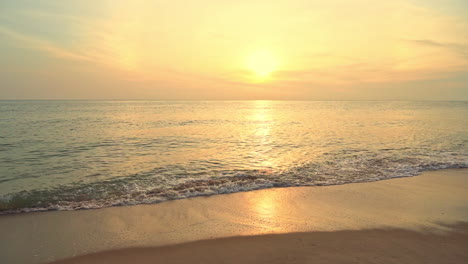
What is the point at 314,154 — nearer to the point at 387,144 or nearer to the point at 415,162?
the point at 415,162

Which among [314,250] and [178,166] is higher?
[314,250]

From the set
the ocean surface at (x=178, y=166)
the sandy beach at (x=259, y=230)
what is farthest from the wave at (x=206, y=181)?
the sandy beach at (x=259, y=230)

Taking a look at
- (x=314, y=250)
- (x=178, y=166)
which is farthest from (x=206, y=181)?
(x=314, y=250)

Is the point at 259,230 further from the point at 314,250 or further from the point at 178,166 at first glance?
the point at 178,166

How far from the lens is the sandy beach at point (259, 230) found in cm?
598

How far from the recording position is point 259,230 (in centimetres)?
721

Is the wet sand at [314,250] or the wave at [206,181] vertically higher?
the wet sand at [314,250]

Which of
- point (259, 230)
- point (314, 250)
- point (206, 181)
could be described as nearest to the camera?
point (314, 250)

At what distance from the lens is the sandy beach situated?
19.6ft

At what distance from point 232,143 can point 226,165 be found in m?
8.33

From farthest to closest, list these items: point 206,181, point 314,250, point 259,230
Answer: point 206,181 → point 259,230 → point 314,250

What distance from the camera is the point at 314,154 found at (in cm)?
1869

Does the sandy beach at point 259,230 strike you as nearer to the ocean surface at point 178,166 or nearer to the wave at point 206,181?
the wave at point 206,181

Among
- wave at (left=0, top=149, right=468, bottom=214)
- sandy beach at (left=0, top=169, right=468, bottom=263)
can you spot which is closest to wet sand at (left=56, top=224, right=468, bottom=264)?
sandy beach at (left=0, top=169, right=468, bottom=263)
